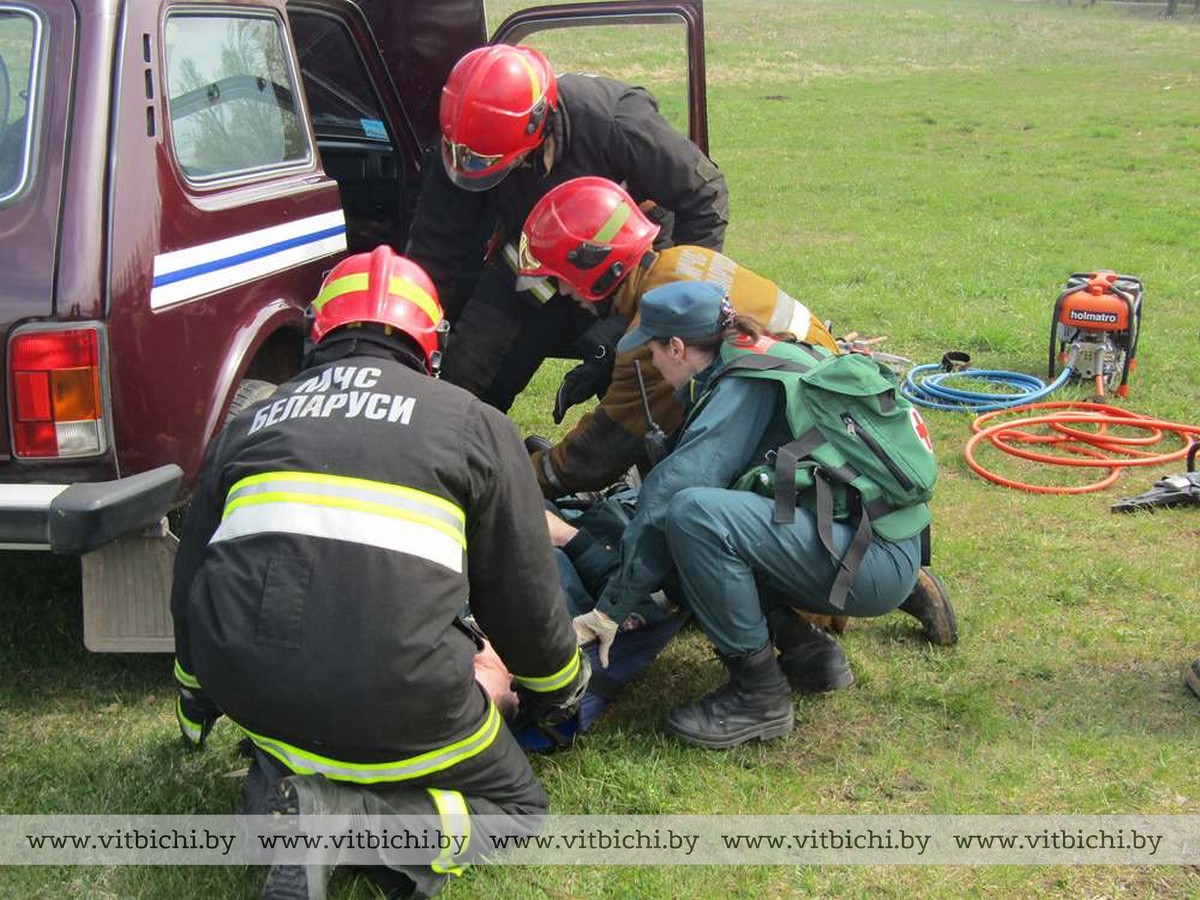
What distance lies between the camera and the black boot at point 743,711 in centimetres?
351

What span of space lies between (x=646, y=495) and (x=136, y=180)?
5.27ft

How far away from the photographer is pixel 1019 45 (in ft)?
98.1

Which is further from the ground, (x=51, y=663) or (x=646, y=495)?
(x=646, y=495)

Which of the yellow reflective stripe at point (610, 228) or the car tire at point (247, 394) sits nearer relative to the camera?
the car tire at point (247, 394)

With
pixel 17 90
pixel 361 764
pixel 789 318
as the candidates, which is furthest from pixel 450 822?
pixel 17 90

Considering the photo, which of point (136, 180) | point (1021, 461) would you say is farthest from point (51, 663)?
point (1021, 461)

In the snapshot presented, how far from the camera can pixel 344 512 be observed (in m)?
2.64

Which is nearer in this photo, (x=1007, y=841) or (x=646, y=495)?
(x=1007, y=841)

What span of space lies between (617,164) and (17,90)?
2288 millimetres

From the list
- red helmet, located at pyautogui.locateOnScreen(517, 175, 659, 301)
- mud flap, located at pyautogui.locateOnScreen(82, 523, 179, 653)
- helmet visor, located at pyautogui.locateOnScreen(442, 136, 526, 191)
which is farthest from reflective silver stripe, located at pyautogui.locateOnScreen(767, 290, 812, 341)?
mud flap, located at pyautogui.locateOnScreen(82, 523, 179, 653)

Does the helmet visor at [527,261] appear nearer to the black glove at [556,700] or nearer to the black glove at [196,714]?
the black glove at [556,700]

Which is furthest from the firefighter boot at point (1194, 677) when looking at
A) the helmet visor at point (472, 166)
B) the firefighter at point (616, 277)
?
the helmet visor at point (472, 166)

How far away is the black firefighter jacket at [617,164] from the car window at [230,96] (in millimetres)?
920

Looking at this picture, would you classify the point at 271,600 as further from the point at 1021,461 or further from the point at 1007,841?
the point at 1021,461
